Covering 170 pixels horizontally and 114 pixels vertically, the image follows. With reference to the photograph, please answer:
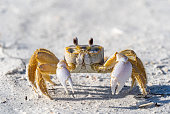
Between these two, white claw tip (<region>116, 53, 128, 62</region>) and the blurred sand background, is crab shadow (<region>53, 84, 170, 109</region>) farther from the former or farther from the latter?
white claw tip (<region>116, 53, 128, 62</region>)

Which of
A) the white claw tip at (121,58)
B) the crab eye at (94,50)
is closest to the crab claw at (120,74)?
the white claw tip at (121,58)

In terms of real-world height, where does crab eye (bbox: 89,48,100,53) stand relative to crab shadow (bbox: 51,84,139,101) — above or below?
above

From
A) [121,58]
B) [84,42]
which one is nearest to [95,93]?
[121,58]

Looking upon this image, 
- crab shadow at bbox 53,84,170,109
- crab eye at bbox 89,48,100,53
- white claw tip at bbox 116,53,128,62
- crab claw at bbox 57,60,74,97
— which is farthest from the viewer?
crab eye at bbox 89,48,100,53

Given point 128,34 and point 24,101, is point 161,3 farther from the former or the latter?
point 24,101

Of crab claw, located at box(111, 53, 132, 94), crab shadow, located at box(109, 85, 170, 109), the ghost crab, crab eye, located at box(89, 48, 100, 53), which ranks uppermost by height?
crab eye, located at box(89, 48, 100, 53)

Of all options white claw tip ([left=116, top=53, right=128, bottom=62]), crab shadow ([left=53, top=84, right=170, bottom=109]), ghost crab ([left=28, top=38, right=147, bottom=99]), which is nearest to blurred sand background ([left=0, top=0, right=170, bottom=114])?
crab shadow ([left=53, top=84, right=170, bottom=109])

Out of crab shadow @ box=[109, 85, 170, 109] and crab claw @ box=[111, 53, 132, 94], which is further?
crab shadow @ box=[109, 85, 170, 109]

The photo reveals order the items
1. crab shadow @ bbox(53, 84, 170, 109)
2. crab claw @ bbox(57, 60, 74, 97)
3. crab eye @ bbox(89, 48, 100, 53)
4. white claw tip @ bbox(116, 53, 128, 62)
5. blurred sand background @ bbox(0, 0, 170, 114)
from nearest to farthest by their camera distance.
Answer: crab claw @ bbox(57, 60, 74, 97), white claw tip @ bbox(116, 53, 128, 62), blurred sand background @ bbox(0, 0, 170, 114), crab shadow @ bbox(53, 84, 170, 109), crab eye @ bbox(89, 48, 100, 53)

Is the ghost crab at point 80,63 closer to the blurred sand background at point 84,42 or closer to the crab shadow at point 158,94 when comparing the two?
the crab shadow at point 158,94
